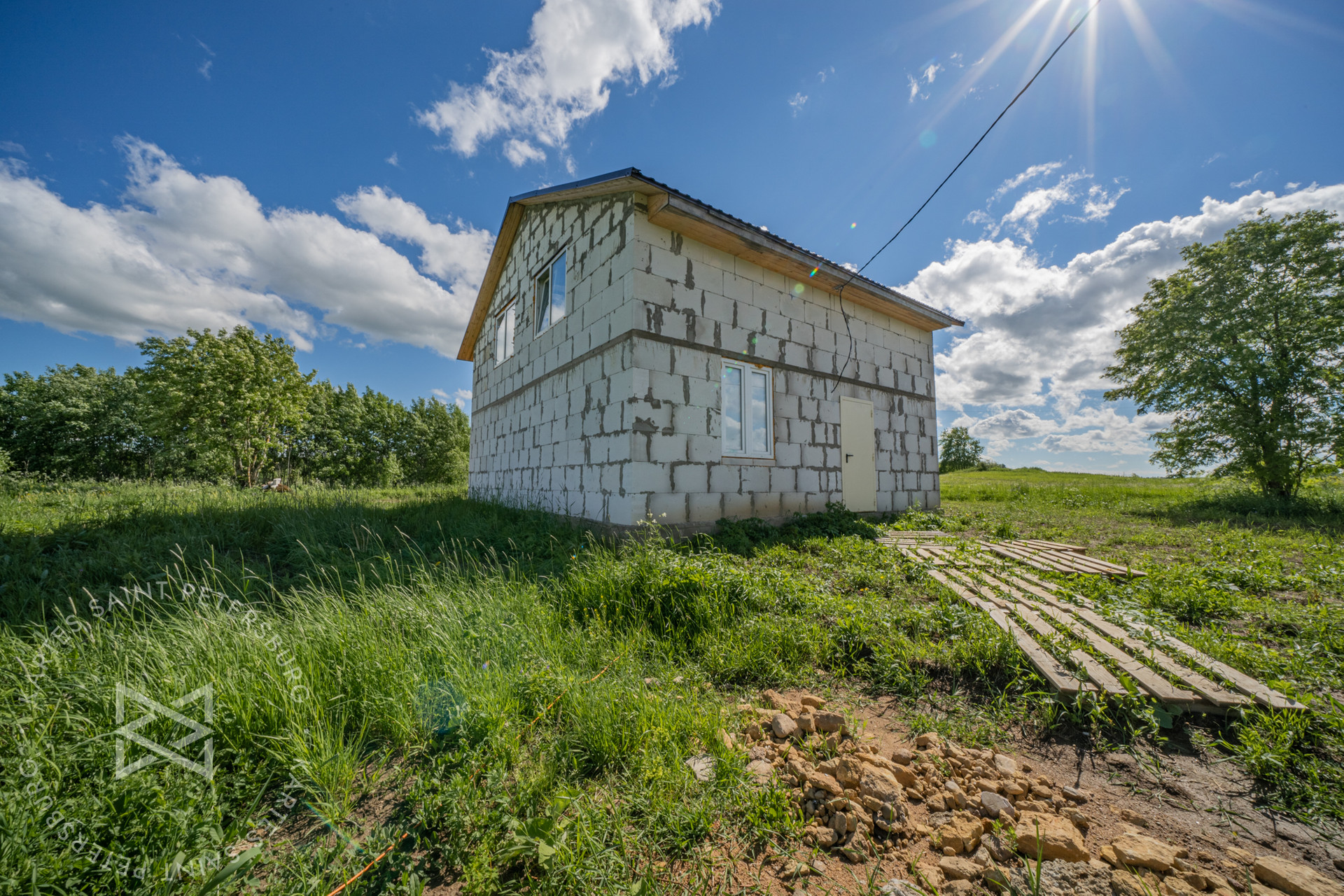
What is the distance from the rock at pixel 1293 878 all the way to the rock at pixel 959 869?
35.2 inches

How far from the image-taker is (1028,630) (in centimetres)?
316

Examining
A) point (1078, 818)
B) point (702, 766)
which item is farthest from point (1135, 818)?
point (702, 766)

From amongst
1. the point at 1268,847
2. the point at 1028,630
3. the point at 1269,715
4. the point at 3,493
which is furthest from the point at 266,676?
the point at 3,493

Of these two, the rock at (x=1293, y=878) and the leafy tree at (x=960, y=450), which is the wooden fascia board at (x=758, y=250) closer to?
the rock at (x=1293, y=878)

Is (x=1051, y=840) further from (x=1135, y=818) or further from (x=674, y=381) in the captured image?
(x=674, y=381)

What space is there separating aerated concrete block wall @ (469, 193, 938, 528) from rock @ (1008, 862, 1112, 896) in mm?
4628

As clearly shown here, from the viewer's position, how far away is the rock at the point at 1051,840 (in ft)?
5.04

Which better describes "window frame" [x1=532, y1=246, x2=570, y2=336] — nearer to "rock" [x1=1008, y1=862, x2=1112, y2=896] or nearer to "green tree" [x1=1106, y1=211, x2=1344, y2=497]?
"rock" [x1=1008, y1=862, x2=1112, y2=896]

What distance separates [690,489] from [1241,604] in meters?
5.16

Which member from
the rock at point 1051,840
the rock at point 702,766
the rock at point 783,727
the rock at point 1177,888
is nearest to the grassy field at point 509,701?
the rock at point 702,766

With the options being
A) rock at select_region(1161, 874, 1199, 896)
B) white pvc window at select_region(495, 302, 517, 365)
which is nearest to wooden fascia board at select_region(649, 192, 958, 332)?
white pvc window at select_region(495, 302, 517, 365)

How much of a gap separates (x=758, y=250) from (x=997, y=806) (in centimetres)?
688

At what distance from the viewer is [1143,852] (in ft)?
4.98

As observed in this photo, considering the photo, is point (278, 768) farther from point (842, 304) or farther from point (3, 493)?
point (3, 493)
